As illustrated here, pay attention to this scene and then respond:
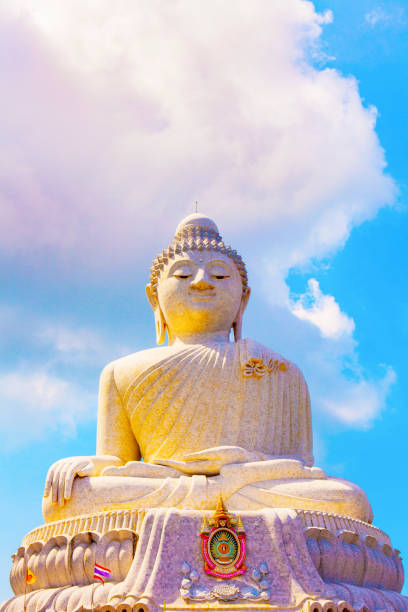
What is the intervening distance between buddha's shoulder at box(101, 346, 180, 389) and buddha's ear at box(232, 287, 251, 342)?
1.24m

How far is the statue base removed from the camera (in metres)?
7.62

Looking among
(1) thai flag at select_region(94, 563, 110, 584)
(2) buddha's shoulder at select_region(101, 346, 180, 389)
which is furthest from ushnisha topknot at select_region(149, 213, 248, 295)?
(1) thai flag at select_region(94, 563, 110, 584)

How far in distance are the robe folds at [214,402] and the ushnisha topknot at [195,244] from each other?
1402mm

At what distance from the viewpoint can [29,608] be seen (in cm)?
829

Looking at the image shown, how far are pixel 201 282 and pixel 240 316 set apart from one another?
3.60 ft

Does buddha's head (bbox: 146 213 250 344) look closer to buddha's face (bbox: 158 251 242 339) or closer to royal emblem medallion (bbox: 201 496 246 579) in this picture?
buddha's face (bbox: 158 251 242 339)

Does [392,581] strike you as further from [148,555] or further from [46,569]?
[46,569]

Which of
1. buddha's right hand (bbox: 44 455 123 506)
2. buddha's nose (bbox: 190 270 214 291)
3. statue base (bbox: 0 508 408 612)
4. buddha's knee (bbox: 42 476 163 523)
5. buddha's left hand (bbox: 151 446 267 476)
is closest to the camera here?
statue base (bbox: 0 508 408 612)

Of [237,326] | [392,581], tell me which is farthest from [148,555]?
[237,326]

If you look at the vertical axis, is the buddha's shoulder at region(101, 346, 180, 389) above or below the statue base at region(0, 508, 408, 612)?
above

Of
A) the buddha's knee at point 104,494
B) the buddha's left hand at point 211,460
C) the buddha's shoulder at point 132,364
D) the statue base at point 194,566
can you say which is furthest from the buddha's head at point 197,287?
the statue base at point 194,566

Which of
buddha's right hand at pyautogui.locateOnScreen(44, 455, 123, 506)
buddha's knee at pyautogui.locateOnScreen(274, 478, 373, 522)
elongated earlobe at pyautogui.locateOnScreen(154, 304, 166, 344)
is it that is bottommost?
buddha's knee at pyautogui.locateOnScreen(274, 478, 373, 522)

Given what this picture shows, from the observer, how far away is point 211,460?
9.16m

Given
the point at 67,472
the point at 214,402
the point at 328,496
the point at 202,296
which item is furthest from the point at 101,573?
the point at 202,296
